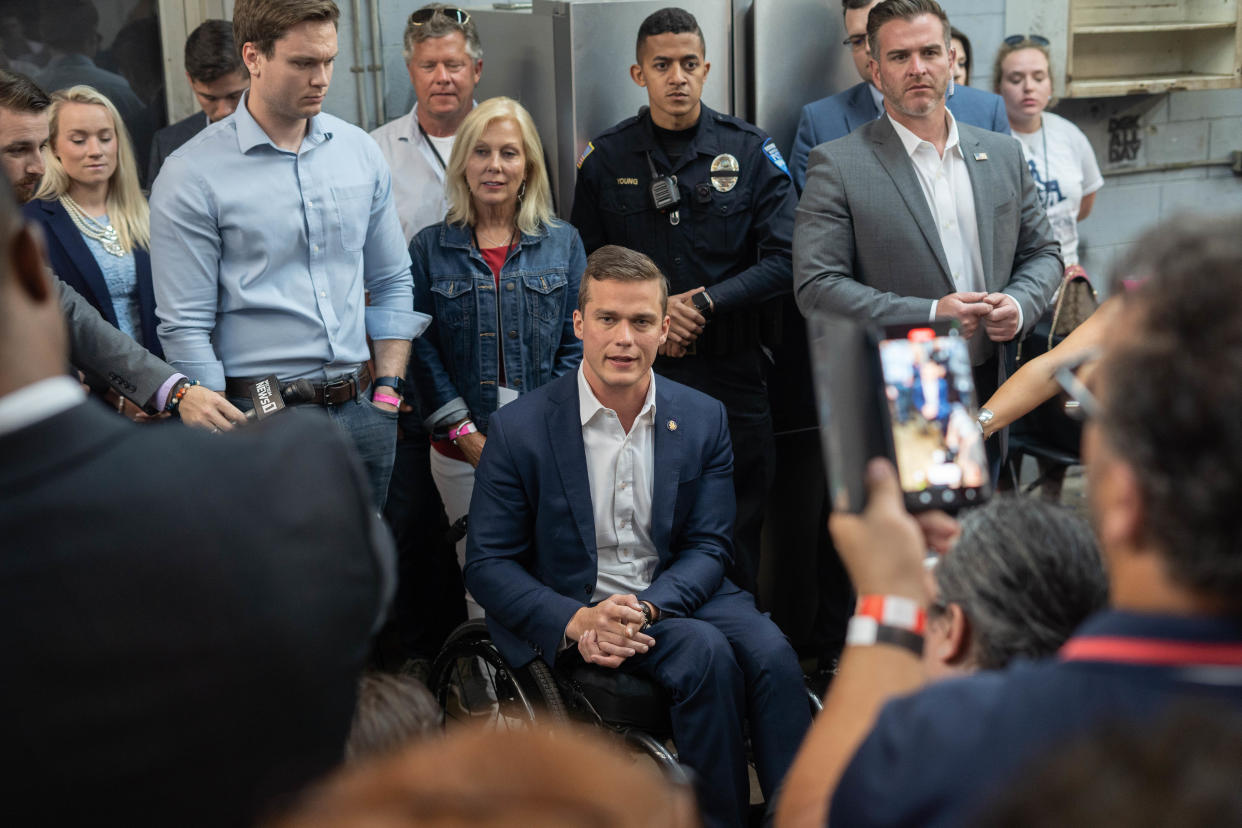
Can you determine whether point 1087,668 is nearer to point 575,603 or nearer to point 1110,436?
point 1110,436

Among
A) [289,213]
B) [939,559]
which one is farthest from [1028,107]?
[939,559]

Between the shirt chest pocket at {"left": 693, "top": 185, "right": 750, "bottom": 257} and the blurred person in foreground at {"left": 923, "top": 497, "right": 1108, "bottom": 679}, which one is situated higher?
the shirt chest pocket at {"left": 693, "top": 185, "right": 750, "bottom": 257}

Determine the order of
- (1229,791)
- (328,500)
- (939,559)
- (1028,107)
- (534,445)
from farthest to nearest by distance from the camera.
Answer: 1. (1028,107)
2. (534,445)
3. (939,559)
4. (328,500)
5. (1229,791)

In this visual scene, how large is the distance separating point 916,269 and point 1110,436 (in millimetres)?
2239

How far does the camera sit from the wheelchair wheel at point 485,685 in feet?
8.00

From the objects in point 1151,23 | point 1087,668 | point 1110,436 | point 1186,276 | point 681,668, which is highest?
point 1151,23

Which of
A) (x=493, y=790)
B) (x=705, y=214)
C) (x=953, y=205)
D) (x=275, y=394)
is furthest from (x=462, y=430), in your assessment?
(x=493, y=790)

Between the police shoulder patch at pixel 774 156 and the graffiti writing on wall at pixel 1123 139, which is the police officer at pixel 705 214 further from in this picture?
the graffiti writing on wall at pixel 1123 139

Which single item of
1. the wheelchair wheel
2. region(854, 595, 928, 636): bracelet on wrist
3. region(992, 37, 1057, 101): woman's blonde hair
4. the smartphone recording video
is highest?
region(992, 37, 1057, 101): woman's blonde hair

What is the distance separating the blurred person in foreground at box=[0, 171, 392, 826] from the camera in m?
0.91

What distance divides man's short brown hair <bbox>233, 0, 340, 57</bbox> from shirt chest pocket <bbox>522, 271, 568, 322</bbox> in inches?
33.4

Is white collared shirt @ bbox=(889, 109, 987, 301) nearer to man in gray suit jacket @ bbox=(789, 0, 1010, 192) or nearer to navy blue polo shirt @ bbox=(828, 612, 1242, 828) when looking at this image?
man in gray suit jacket @ bbox=(789, 0, 1010, 192)

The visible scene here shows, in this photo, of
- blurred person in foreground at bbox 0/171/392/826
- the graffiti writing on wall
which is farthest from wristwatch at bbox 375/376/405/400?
the graffiti writing on wall

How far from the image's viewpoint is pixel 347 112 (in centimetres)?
436
